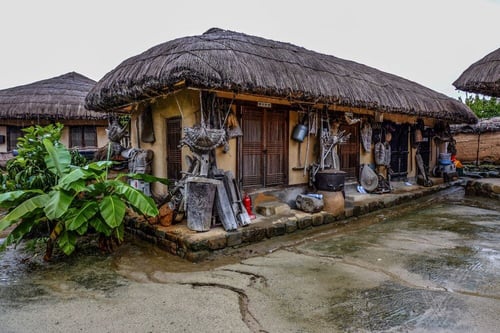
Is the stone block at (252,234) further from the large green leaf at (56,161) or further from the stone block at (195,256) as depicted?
the large green leaf at (56,161)

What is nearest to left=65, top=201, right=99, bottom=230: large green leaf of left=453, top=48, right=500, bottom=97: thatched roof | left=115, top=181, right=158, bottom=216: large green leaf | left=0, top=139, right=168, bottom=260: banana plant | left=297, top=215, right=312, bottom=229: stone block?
left=0, top=139, right=168, bottom=260: banana plant

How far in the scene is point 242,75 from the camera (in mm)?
4711

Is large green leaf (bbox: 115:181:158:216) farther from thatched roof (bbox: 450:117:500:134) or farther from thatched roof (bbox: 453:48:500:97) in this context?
thatched roof (bbox: 450:117:500:134)

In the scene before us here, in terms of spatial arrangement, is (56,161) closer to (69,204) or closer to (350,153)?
(69,204)

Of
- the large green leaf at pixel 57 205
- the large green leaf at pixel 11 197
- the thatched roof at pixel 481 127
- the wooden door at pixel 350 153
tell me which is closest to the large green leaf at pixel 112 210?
the large green leaf at pixel 57 205

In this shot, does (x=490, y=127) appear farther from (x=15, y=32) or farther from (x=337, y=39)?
(x=15, y=32)

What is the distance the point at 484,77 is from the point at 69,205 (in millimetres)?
8879

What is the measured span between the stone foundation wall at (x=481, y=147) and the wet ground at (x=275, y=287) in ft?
30.3

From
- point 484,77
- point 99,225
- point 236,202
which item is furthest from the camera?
point 484,77

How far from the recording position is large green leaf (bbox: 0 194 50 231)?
142 inches

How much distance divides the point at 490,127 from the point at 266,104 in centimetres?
1079

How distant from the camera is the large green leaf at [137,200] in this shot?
4059mm

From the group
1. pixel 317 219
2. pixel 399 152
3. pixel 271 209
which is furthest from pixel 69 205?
pixel 399 152

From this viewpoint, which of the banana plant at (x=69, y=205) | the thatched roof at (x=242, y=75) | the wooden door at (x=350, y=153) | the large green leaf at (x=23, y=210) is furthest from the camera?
the wooden door at (x=350, y=153)
